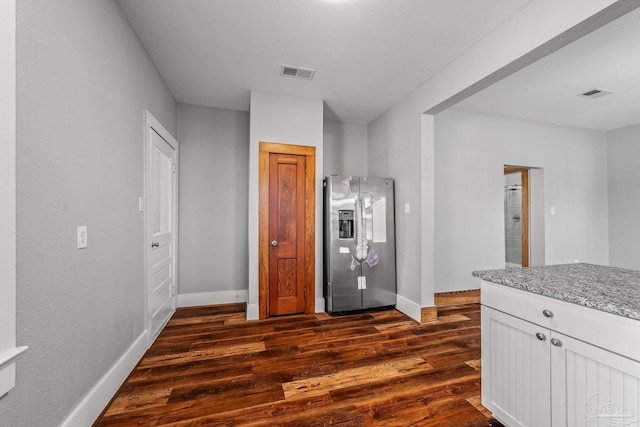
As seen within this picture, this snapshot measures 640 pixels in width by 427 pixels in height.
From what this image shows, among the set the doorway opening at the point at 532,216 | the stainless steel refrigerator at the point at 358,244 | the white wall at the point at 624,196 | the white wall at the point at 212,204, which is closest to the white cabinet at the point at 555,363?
the stainless steel refrigerator at the point at 358,244

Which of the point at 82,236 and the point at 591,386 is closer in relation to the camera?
the point at 591,386

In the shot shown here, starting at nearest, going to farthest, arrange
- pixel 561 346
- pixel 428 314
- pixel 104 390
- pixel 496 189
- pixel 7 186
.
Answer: pixel 7 186
pixel 561 346
pixel 104 390
pixel 428 314
pixel 496 189

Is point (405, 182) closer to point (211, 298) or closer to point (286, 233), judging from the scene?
point (286, 233)

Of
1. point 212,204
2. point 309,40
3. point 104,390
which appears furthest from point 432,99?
point 104,390

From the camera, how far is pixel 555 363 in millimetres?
1231

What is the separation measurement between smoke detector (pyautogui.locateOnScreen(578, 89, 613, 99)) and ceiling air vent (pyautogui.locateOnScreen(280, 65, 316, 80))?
3470 mm

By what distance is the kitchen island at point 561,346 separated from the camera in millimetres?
1021

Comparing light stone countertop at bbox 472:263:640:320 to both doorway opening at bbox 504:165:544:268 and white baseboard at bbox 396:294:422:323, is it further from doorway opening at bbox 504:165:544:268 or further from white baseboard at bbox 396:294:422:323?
doorway opening at bbox 504:165:544:268

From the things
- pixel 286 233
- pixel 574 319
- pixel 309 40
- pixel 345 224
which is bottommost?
pixel 574 319

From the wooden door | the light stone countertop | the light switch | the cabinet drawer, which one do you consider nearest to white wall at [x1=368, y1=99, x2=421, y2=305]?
the wooden door

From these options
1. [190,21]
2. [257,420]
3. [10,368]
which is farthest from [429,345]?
[190,21]

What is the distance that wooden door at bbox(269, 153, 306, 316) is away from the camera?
10.7 feet

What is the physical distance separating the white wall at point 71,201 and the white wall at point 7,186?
58 mm

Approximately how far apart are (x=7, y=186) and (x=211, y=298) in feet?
9.83
